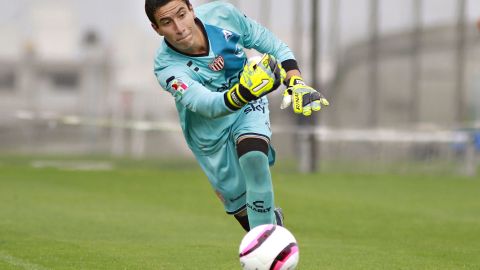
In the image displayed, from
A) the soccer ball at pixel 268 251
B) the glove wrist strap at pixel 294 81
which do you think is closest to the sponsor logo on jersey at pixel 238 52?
the glove wrist strap at pixel 294 81

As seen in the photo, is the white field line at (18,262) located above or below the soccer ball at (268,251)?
below

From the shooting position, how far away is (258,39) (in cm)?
897

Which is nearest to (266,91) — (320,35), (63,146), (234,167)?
(234,167)

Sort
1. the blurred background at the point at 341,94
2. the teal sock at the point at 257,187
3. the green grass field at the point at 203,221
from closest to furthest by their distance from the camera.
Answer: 1. the teal sock at the point at 257,187
2. the green grass field at the point at 203,221
3. the blurred background at the point at 341,94

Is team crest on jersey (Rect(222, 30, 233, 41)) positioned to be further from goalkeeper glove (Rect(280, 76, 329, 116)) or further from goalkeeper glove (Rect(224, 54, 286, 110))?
goalkeeper glove (Rect(224, 54, 286, 110))

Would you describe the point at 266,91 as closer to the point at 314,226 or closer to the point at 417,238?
the point at 417,238

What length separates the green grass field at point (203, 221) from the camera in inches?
387

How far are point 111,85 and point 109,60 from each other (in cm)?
85

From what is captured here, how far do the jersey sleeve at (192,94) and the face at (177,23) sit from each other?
22 centimetres

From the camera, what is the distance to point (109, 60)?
37438 mm

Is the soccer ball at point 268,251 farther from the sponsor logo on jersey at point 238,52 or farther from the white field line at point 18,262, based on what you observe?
the white field line at point 18,262

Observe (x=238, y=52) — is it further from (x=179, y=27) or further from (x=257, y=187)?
(x=257, y=187)

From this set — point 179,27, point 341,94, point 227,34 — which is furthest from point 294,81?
point 341,94

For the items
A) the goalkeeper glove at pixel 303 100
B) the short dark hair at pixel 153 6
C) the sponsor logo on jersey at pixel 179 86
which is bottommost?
the goalkeeper glove at pixel 303 100
